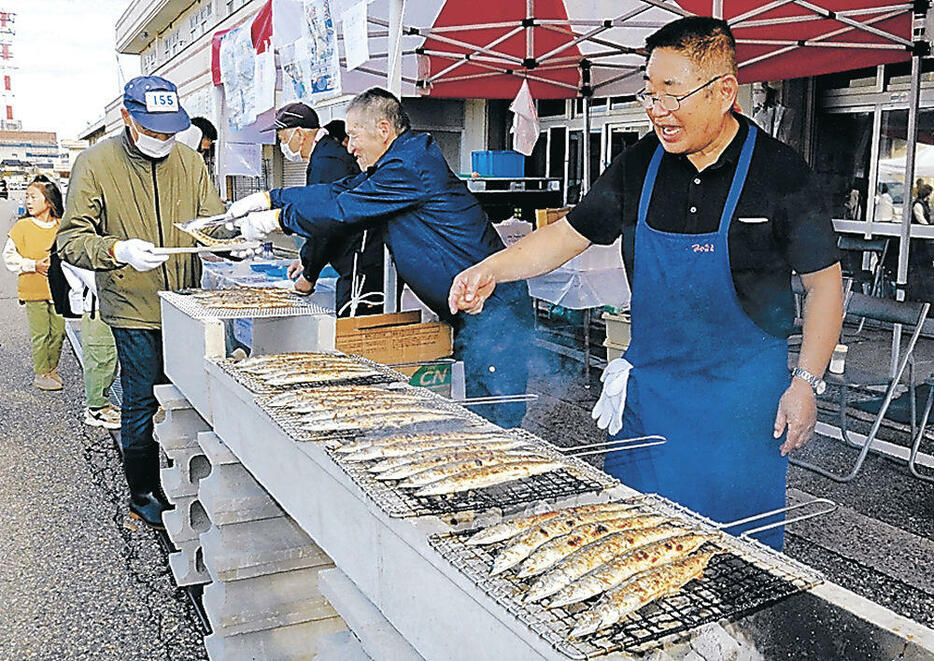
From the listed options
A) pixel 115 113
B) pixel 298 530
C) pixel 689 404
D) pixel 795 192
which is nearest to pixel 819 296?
pixel 795 192

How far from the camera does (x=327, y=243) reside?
4711 millimetres

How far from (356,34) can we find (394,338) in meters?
2.20

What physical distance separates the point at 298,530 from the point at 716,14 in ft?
12.8

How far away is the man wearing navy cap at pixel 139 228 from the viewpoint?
4.09m

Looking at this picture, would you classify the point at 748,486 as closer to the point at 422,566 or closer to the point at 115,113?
the point at 422,566

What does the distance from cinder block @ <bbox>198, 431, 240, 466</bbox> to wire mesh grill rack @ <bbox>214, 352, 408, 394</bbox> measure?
0.31 m

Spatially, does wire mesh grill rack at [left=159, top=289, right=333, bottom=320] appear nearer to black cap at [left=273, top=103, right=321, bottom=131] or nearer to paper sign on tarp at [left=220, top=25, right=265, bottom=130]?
black cap at [left=273, top=103, right=321, bottom=131]

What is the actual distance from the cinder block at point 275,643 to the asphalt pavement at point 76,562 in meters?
0.39

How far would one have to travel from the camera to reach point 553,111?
13258mm

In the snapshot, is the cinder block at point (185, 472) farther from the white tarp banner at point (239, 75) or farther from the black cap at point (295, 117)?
the white tarp banner at point (239, 75)

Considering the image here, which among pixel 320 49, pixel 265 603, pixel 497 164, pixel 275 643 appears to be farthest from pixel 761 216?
pixel 497 164

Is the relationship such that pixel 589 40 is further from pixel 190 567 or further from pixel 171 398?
pixel 190 567

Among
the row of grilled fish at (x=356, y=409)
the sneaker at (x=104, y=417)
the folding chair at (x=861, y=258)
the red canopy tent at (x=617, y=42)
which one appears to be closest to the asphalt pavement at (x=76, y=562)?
the sneaker at (x=104, y=417)

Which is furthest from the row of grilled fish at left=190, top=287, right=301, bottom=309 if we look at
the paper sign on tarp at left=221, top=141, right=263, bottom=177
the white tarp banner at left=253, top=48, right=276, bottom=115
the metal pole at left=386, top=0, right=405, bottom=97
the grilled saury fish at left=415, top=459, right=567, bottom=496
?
the paper sign on tarp at left=221, top=141, right=263, bottom=177
